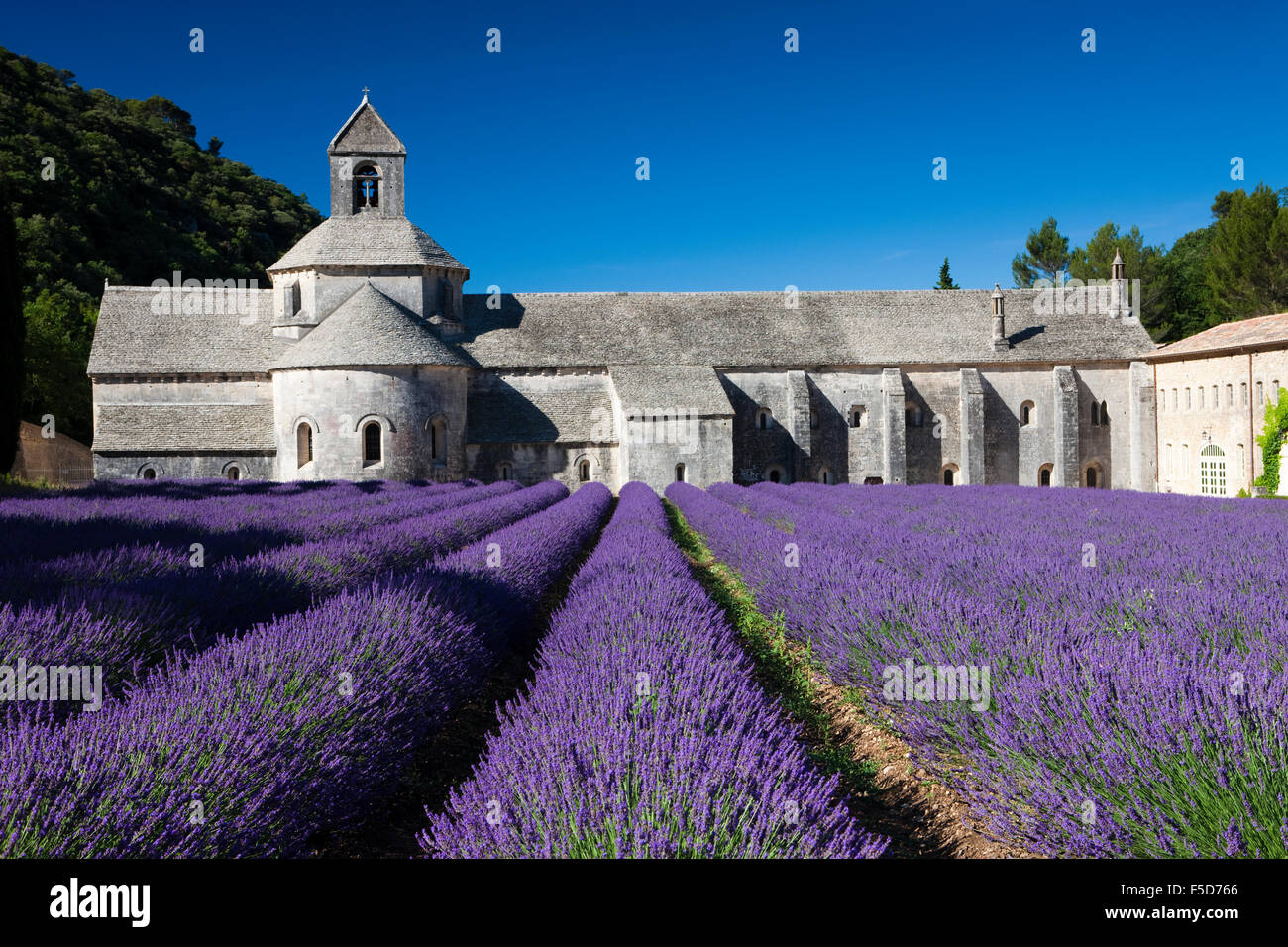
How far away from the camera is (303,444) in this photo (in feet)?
93.9

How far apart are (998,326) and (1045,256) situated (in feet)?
91.9

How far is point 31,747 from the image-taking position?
2971 millimetres

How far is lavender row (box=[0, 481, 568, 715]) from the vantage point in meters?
4.65

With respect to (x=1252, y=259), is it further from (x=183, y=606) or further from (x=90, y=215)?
(x=90, y=215)

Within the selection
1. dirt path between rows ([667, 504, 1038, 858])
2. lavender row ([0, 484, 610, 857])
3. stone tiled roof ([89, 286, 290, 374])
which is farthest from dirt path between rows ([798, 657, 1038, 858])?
stone tiled roof ([89, 286, 290, 374])

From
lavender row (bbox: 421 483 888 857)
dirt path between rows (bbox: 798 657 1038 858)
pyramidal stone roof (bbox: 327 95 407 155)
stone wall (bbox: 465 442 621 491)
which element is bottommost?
dirt path between rows (bbox: 798 657 1038 858)

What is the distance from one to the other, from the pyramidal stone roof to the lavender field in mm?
28212

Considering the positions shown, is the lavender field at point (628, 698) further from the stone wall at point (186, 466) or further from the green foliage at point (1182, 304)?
the green foliage at point (1182, 304)

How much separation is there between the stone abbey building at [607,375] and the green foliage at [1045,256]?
23.8 meters

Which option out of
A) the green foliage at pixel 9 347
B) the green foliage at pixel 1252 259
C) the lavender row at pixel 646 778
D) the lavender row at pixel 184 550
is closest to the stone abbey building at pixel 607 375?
the green foliage at pixel 9 347

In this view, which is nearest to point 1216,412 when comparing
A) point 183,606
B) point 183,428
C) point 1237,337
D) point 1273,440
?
point 1237,337

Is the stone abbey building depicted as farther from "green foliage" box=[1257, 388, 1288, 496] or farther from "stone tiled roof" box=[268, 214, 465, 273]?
"green foliage" box=[1257, 388, 1288, 496]

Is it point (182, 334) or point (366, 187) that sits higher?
point (366, 187)
